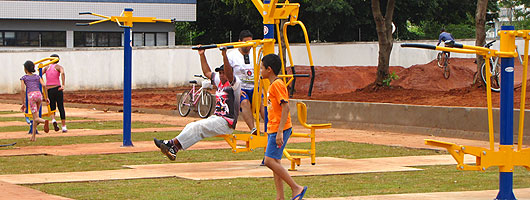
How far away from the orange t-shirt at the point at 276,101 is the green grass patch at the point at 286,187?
804 millimetres

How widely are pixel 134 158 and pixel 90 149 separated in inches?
75.6

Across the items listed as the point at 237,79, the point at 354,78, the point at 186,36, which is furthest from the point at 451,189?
Result: the point at 186,36

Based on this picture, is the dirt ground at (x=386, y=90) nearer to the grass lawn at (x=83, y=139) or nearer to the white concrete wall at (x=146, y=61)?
the white concrete wall at (x=146, y=61)

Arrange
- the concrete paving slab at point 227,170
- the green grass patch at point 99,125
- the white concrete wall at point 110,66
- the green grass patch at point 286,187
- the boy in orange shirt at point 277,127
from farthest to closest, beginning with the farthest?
the white concrete wall at point 110,66 < the green grass patch at point 99,125 < the concrete paving slab at point 227,170 < the green grass patch at point 286,187 < the boy in orange shirt at point 277,127

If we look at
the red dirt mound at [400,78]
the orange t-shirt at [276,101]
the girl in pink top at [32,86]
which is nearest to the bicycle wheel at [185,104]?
the red dirt mound at [400,78]

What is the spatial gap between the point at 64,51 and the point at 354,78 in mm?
13191

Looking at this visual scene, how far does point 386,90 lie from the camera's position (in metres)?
25.9

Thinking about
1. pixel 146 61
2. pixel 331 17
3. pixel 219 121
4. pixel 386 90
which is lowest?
pixel 219 121

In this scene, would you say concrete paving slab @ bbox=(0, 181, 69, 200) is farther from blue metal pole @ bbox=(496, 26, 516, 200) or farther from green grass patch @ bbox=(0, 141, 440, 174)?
blue metal pole @ bbox=(496, 26, 516, 200)

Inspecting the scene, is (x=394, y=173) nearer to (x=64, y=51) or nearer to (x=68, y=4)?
(x=64, y=51)

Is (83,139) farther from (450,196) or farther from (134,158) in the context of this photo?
(450,196)

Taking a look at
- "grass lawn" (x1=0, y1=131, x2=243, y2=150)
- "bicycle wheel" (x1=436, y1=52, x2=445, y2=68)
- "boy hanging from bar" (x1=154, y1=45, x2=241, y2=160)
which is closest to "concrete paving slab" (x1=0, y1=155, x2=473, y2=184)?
"boy hanging from bar" (x1=154, y1=45, x2=241, y2=160)

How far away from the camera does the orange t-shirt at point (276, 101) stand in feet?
30.0

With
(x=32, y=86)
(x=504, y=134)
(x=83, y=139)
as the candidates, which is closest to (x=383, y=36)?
(x=83, y=139)
